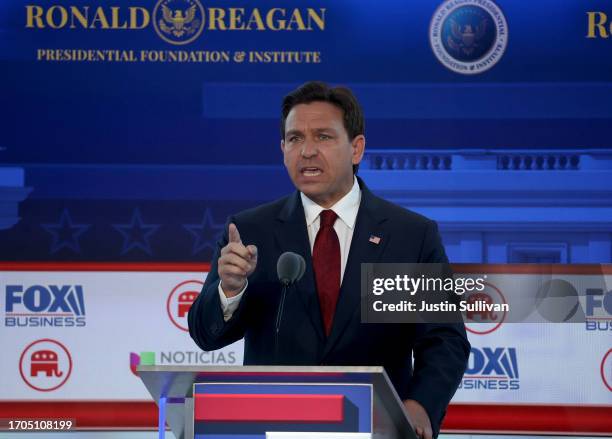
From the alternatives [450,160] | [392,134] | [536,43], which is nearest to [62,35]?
[392,134]

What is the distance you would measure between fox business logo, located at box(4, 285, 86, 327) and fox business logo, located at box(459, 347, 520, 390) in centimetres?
191

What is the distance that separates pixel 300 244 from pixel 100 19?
7.83 ft

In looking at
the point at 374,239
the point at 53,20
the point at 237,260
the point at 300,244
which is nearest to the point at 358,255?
the point at 374,239

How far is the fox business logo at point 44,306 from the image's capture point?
4.95 meters

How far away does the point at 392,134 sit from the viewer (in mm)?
4938

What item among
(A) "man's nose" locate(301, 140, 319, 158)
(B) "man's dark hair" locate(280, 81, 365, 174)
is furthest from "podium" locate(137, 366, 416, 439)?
(B) "man's dark hair" locate(280, 81, 365, 174)

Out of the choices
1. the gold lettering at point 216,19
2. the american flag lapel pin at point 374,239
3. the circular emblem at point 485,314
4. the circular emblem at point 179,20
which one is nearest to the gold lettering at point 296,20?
the gold lettering at point 216,19

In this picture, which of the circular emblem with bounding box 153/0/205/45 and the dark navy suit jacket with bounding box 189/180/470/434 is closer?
the dark navy suit jacket with bounding box 189/180/470/434

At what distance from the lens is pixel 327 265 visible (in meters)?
3.10

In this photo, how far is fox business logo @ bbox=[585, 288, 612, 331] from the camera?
4836 mm

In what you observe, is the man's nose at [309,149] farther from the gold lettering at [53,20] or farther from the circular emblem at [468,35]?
the gold lettering at [53,20]

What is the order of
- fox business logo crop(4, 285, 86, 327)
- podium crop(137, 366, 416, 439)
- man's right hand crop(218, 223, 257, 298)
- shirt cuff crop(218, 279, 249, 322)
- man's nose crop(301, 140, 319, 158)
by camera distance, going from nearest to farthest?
podium crop(137, 366, 416, 439), man's right hand crop(218, 223, 257, 298), shirt cuff crop(218, 279, 249, 322), man's nose crop(301, 140, 319, 158), fox business logo crop(4, 285, 86, 327)

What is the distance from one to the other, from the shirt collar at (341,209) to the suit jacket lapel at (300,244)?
0.08 feet

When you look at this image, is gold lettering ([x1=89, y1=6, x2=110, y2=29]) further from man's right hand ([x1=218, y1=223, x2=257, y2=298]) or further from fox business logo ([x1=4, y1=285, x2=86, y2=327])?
man's right hand ([x1=218, y1=223, x2=257, y2=298])
